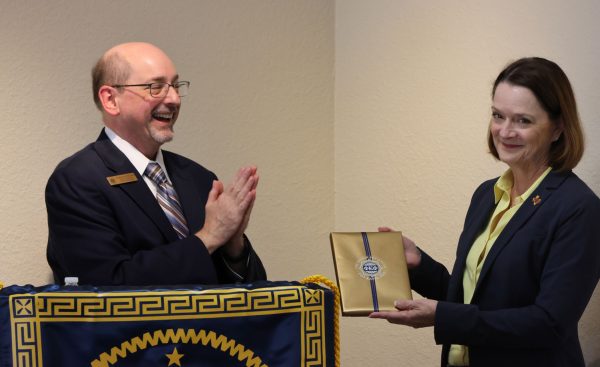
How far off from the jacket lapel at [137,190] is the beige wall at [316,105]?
56 cm

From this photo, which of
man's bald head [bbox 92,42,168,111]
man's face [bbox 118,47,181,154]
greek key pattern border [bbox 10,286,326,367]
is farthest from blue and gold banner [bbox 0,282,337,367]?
man's bald head [bbox 92,42,168,111]

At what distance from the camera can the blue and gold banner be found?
1751mm

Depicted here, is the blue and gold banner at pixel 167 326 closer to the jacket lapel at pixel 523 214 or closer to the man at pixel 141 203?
the man at pixel 141 203

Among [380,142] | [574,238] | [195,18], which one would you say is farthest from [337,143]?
[574,238]

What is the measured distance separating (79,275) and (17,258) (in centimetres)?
69

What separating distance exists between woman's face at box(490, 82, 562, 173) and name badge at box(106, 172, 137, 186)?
0.97 m

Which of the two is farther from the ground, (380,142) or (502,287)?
(380,142)

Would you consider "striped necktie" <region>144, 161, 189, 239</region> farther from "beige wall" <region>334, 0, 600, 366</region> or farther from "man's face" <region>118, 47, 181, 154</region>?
"beige wall" <region>334, 0, 600, 366</region>

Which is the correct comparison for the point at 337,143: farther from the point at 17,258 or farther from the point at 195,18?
the point at 17,258

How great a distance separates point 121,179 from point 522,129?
1.05 metres

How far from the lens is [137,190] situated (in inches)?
90.5

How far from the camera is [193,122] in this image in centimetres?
320

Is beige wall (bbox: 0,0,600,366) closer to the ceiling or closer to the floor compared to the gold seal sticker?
closer to the ceiling

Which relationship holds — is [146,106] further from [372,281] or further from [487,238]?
[487,238]
